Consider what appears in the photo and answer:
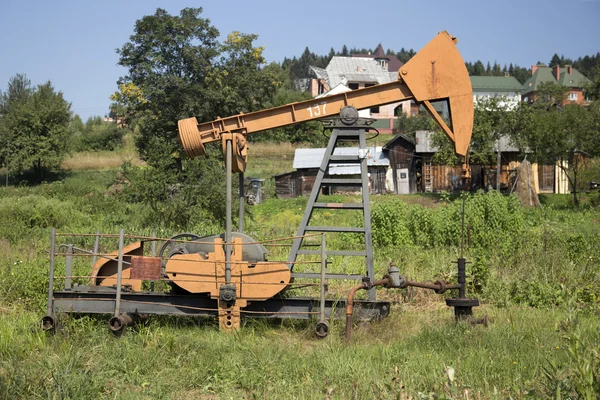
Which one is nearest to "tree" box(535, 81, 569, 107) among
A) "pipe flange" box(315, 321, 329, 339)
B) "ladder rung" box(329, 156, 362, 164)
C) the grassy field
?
the grassy field

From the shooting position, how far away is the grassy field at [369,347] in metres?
5.39

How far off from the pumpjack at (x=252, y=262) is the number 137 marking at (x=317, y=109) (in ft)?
0.04

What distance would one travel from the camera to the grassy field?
17.7 ft

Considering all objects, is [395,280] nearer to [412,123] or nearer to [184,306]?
[184,306]

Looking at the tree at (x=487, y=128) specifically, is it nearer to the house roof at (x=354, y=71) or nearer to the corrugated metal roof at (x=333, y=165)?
the corrugated metal roof at (x=333, y=165)

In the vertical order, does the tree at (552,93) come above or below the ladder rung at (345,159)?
above

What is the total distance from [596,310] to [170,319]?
16.7 feet

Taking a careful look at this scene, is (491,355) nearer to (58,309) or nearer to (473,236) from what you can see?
(58,309)

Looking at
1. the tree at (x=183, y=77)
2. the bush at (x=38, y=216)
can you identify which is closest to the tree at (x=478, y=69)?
the tree at (x=183, y=77)

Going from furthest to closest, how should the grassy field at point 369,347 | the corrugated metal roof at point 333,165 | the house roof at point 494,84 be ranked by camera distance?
the house roof at point 494,84 < the corrugated metal roof at point 333,165 < the grassy field at point 369,347

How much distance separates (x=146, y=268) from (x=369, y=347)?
266cm

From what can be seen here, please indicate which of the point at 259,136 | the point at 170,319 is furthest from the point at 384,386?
the point at 259,136

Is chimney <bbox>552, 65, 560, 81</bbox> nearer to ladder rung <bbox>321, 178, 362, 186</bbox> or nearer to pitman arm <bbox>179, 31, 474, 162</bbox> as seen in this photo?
pitman arm <bbox>179, 31, 474, 162</bbox>

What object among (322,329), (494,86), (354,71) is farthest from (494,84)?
(322,329)
